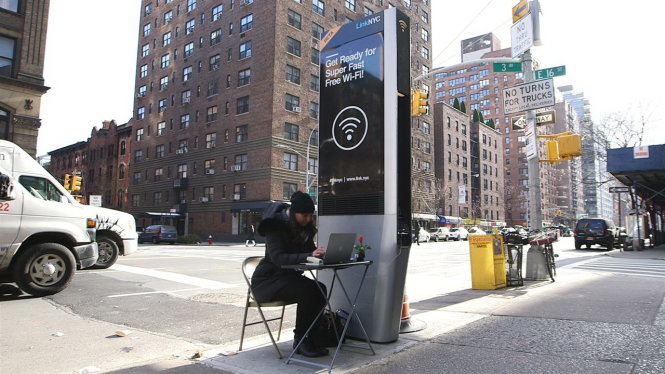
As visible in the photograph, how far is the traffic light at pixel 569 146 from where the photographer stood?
10680 mm

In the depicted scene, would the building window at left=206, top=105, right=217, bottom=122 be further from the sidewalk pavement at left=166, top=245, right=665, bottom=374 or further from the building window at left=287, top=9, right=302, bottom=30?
the sidewalk pavement at left=166, top=245, right=665, bottom=374

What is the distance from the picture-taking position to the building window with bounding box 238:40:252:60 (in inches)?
1734

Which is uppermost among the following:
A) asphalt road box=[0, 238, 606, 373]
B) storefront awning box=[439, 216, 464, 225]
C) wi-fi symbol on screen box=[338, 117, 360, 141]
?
storefront awning box=[439, 216, 464, 225]

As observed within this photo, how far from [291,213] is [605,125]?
49857mm

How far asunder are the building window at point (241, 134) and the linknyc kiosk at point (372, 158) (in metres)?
39.0

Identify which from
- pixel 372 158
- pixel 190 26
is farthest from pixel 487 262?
pixel 190 26

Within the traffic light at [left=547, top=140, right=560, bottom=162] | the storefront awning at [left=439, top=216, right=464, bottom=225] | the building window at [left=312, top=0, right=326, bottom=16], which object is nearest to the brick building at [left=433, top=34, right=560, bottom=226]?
the storefront awning at [left=439, top=216, right=464, bottom=225]

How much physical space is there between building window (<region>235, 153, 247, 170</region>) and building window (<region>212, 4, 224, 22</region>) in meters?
16.6

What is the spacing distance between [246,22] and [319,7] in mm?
7903

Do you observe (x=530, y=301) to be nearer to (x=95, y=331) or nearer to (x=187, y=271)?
(x=95, y=331)

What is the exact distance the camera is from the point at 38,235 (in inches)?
331

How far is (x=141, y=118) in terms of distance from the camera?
187 ft

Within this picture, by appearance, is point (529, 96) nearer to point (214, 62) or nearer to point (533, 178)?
point (533, 178)

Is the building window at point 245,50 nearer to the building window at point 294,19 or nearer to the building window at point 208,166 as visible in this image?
the building window at point 294,19
